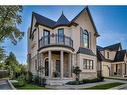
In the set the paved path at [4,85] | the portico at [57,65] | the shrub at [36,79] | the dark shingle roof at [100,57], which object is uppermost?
the dark shingle roof at [100,57]

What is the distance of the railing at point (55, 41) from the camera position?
6.23m

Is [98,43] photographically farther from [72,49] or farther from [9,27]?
[9,27]

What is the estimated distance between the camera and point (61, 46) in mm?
6238

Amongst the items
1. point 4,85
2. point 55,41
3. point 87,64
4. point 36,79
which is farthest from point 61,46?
point 4,85

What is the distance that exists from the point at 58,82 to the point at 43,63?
46 cm

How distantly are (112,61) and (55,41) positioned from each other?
3.80ft

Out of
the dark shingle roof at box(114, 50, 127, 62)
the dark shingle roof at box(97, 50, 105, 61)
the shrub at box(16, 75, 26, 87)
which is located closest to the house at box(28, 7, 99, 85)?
the dark shingle roof at box(97, 50, 105, 61)

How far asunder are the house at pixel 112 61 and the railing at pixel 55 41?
59 centimetres

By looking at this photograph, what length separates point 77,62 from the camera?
6.35m

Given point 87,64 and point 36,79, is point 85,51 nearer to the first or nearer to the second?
point 87,64

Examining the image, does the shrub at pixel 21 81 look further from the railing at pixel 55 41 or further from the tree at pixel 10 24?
the railing at pixel 55 41

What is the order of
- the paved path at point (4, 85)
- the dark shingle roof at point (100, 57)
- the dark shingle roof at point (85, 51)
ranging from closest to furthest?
the paved path at point (4, 85) < the dark shingle roof at point (85, 51) < the dark shingle roof at point (100, 57)

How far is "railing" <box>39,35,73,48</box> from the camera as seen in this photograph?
20.4 ft

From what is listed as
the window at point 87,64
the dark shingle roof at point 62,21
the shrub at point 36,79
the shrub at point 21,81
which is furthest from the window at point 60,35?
the shrub at point 21,81
